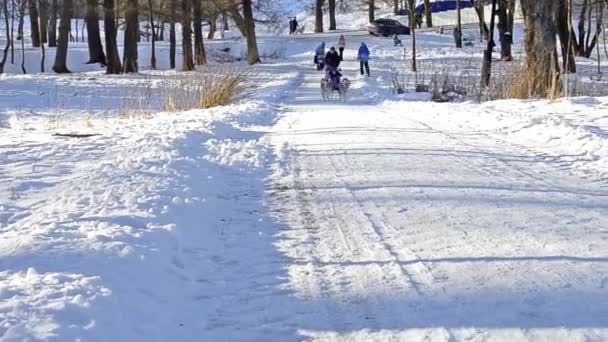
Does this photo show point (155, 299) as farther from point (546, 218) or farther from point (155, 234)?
point (546, 218)

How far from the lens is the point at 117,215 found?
6.04 metres

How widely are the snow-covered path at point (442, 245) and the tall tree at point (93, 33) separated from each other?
2871 cm

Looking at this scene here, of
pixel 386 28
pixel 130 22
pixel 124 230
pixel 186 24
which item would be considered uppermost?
pixel 386 28

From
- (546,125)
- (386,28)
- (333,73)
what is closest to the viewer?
(546,125)

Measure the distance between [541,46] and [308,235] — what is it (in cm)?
1325

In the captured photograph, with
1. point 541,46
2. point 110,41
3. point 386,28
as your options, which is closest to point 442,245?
point 541,46

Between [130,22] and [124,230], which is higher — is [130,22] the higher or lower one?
the higher one

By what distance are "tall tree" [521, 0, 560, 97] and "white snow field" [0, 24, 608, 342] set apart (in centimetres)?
551

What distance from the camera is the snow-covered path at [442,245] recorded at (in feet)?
13.5

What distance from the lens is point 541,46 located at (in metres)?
Answer: 17.4

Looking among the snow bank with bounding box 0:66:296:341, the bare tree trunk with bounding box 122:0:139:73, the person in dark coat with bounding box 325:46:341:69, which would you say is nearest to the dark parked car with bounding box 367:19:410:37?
the bare tree trunk with bounding box 122:0:139:73

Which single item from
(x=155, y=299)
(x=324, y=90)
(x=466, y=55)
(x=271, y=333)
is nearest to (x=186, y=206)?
(x=155, y=299)

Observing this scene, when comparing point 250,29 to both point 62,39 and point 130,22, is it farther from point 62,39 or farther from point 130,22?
point 62,39

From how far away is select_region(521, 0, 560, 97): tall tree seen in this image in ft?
55.9
